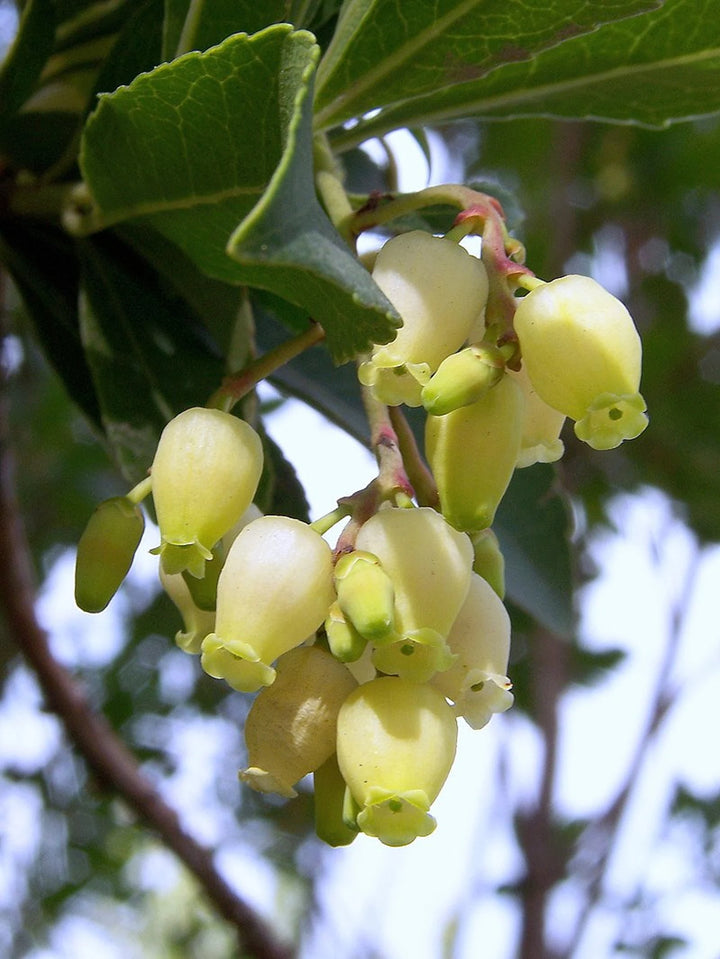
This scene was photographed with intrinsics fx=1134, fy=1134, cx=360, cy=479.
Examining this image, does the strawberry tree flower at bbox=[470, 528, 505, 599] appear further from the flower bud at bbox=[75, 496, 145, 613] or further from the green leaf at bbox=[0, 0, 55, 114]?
the green leaf at bbox=[0, 0, 55, 114]

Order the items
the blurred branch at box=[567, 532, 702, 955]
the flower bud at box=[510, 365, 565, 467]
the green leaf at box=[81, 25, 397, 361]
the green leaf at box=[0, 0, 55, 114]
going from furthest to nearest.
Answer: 1. the blurred branch at box=[567, 532, 702, 955]
2. the green leaf at box=[0, 0, 55, 114]
3. the flower bud at box=[510, 365, 565, 467]
4. the green leaf at box=[81, 25, 397, 361]

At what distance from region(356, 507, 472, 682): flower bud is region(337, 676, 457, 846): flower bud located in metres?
0.02

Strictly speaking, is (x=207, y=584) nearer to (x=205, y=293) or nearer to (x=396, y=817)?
(x=396, y=817)

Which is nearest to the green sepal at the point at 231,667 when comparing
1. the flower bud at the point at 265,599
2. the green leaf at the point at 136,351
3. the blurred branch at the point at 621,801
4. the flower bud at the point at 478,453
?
the flower bud at the point at 265,599

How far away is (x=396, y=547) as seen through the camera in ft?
1.72

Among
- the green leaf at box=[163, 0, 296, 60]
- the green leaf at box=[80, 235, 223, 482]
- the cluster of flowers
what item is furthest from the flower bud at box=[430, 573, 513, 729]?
the green leaf at box=[163, 0, 296, 60]

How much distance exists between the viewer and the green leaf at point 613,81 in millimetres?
704

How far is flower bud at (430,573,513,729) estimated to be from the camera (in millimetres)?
564

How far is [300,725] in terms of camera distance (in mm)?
542

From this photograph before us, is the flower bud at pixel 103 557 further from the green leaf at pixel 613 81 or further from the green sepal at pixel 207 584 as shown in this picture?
the green leaf at pixel 613 81

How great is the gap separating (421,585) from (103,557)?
180mm

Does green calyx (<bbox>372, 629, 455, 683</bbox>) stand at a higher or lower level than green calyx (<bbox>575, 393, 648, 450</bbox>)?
lower

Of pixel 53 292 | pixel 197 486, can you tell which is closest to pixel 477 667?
pixel 197 486

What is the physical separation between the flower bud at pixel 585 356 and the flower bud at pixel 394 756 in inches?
5.8
